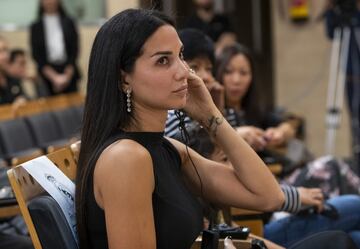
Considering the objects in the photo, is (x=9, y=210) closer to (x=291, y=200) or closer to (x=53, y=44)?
(x=291, y=200)

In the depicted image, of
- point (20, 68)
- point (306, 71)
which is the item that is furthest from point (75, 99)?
point (306, 71)

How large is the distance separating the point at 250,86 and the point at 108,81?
1822mm

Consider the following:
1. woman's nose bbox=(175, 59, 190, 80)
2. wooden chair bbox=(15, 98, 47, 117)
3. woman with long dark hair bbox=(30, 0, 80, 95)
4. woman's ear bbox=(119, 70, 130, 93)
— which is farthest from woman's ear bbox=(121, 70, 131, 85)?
woman with long dark hair bbox=(30, 0, 80, 95)

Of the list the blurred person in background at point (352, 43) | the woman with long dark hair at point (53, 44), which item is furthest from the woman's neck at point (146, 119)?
the woman with long dark hair at point (53, 44)

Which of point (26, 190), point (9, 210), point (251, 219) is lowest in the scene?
point (251, 219)

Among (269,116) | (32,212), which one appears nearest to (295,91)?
(269,116)

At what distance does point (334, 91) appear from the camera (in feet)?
17.1

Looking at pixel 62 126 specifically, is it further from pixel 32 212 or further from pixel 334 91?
pixel 32 212

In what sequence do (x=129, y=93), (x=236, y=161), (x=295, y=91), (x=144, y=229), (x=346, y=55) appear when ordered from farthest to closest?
(x=295, y=91) < (x=346, y=55) < (x=236, y=161) < (x=129, y=93) < (x=144, y=229)

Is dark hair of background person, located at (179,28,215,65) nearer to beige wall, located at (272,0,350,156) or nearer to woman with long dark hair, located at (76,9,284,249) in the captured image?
woman with long dark hair, located at (76,9,284,249)

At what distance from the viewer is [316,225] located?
2.35 m

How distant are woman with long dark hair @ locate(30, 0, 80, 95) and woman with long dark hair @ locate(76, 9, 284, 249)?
4.73 m

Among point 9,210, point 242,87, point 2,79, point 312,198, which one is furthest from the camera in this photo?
point 2,79

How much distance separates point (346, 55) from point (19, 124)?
2.40 metres
